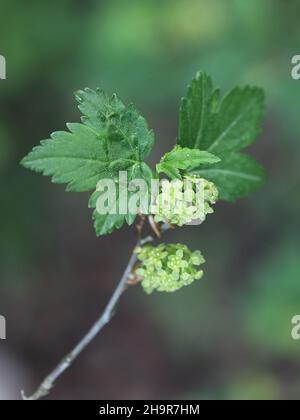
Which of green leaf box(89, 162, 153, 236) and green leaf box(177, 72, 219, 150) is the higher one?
green leaf box(177, 72, 219, 150)

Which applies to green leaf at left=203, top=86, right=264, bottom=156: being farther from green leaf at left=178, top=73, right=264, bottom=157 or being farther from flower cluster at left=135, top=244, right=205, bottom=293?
flower cluster at left=135, top=244, right=205, bottom=293

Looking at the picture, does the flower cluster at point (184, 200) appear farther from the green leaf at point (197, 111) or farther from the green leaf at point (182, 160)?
the green leaf at point (197, 111)

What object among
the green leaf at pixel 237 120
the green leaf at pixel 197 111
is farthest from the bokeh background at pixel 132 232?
the green leaf at pixel 197 111

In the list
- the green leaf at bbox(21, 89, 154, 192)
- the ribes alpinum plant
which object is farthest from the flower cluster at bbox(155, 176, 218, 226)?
the green leaf at bbox(21, 89, 154, 192)

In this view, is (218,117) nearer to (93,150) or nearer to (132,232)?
(93,150)

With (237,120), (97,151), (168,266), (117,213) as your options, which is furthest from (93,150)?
(237,120)

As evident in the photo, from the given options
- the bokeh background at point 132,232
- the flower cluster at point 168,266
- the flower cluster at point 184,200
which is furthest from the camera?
the bokeh background at point 132,232
